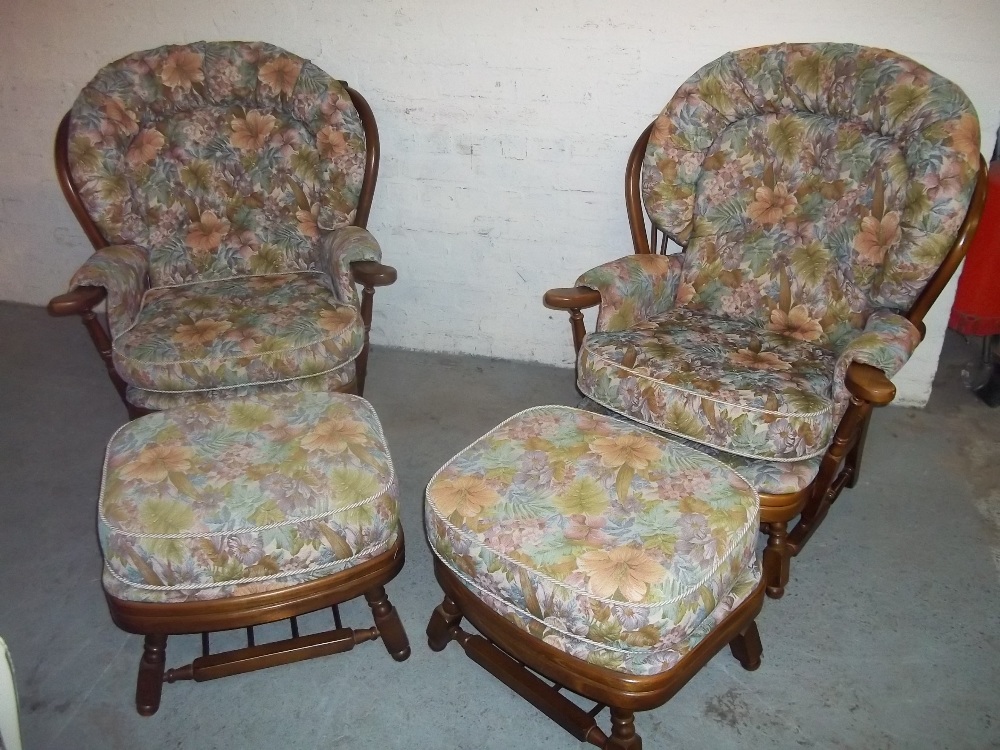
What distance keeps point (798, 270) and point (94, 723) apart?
1836 millimetres

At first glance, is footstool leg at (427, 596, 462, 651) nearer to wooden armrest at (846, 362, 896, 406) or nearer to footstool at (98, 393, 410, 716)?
footstool at (98, 393, 410, 716)

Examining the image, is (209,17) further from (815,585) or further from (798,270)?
(815,585)

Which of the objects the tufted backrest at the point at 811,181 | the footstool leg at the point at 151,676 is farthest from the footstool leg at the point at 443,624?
the tufted backrest at the point at 811,181

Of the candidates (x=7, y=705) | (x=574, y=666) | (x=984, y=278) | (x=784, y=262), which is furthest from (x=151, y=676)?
(x=984, y=278)

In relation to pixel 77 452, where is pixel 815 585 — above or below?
above

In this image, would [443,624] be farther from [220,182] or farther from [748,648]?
[220,182]

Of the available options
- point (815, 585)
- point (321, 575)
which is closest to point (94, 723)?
point (321, 575)

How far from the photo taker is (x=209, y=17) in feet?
8.11

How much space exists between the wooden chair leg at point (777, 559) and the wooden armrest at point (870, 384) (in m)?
0.35

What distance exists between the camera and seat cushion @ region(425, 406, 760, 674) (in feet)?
4.02

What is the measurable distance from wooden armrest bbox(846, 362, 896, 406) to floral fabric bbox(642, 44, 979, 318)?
38cm

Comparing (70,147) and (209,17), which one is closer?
(70,147)

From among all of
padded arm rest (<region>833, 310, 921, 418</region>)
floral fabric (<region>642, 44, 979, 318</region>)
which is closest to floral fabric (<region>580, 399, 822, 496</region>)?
padded arm rest (<region>833, 310, 921, 418</region>)

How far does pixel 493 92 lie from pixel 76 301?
1290mm
